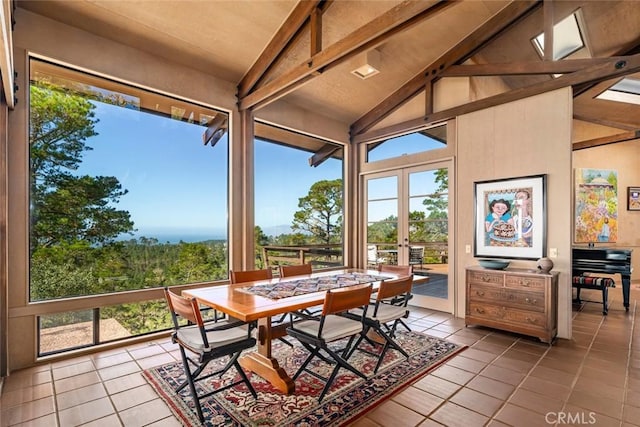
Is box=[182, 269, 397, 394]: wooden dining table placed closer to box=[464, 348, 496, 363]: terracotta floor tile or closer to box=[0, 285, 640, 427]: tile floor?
box=[0, 285, 640, 427]: tile floor

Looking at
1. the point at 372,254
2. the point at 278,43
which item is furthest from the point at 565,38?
the point at 372,254

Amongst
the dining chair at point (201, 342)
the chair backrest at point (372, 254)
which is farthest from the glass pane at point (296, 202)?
the dining chair at point (201, 342)

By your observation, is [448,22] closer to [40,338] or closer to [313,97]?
[313,97]

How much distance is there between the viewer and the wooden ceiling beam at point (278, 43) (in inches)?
143

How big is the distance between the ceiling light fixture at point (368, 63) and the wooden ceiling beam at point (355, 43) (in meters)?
1.12

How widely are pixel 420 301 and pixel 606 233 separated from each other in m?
5.35

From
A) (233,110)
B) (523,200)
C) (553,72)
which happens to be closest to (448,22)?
(553,72)

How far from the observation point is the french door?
4.94 meters

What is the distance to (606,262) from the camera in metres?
4.87

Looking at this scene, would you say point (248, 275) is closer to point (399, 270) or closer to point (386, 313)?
point (386, 313)

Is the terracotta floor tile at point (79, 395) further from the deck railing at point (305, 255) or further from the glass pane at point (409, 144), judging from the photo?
the glass pane at point (409, 144)

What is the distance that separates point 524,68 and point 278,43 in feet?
10.3

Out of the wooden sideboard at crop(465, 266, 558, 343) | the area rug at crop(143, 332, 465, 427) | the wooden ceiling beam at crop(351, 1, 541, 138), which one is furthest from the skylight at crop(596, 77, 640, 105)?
the area rug at crop(143, 332, 465, 427)

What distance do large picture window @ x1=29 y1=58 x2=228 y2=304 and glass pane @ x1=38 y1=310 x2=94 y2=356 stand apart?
69mm
